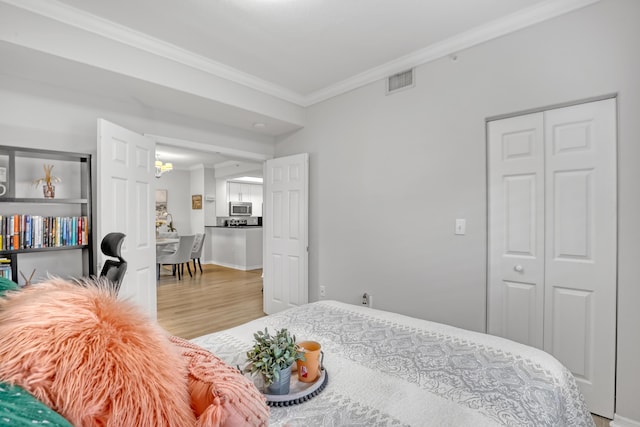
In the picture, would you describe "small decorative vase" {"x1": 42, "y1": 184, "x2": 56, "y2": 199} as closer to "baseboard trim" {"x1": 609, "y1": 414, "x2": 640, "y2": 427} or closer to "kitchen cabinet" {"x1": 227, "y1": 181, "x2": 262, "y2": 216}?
"baseboard trim" {"x1": 609, "y1": 414, "x2": 640, "y2": 427}

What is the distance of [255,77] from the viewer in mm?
3248

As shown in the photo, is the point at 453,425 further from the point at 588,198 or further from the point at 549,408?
the point at 588,198

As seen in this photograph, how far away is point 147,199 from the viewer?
3.00m

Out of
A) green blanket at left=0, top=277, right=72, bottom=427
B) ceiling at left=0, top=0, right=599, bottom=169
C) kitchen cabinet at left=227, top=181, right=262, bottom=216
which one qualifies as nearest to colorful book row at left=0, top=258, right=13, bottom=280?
ceiling at left=0, top=0, right=599, bottom=169

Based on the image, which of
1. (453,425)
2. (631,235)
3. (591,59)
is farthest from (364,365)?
(591,59)

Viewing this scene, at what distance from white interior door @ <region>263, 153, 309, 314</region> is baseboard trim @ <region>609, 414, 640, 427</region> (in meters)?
2.72

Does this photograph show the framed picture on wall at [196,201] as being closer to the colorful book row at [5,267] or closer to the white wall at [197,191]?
the white wall at [197,191]

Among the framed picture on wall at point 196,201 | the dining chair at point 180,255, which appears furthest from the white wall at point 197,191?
the dining chair at point 180,255

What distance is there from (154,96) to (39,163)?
3.46 ft

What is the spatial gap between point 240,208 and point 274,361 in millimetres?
8016

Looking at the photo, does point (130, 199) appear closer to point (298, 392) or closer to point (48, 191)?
point (48, 191)

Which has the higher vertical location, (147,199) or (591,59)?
(591,59)

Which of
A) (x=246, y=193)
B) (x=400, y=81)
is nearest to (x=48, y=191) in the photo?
(x=400, y=81)

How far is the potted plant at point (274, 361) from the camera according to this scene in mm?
1023
